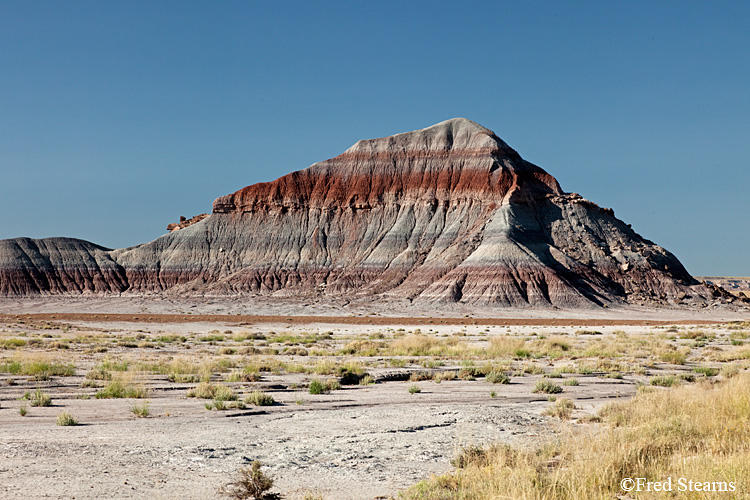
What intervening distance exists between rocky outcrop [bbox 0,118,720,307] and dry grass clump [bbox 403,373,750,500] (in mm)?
65775

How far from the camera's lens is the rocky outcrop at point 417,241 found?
8188 centimetres

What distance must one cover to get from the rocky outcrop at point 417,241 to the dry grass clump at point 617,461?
65775mm

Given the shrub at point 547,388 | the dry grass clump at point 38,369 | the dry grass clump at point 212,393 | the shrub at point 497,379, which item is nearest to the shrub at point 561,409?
the shrub at point 547,388

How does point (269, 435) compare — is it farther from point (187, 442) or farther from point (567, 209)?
point (567, 209)

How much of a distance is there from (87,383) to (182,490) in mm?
10168

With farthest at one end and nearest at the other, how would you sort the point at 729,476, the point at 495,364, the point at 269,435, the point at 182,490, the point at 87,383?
the point at 495,364 < the point at 87,383 < the point at 269,435 < the point at 182,490 < the point at 729,476

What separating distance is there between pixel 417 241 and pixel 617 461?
285ft

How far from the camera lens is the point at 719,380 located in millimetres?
17781

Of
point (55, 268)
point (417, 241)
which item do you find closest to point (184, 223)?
point (55, 268)

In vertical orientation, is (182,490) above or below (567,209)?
below

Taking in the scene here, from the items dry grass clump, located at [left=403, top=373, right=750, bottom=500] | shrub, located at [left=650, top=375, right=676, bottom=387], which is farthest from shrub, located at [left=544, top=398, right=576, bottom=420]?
shrub, located at [left=650, top=375, right=676, bottom=387]

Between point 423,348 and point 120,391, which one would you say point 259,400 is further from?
point 423,348

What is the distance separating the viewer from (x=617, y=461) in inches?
296

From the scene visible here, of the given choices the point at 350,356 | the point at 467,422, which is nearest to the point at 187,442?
the point at 467,422
